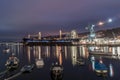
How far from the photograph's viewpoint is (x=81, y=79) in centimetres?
4788

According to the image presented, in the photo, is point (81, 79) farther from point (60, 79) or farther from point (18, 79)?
point (18, 79)

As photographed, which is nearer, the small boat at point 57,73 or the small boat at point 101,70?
the small boat at point 57,73

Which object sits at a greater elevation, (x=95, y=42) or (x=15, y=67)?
(x=95, y=42)

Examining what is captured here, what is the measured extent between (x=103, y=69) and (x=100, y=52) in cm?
6622

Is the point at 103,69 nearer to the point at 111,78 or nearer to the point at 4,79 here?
the point at 111,78

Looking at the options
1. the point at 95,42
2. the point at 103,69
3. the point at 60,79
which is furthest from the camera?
the point at 95,42

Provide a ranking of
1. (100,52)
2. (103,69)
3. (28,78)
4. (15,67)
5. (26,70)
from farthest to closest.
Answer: (100,52) → (15,67) → (26,70) → (103,69) → (28,78)

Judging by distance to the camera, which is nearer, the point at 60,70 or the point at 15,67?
the point at 60,70

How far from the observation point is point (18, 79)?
48656 mm

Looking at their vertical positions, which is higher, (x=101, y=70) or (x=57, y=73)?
(x=57, y=73)

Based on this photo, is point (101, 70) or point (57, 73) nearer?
point (57, 73)

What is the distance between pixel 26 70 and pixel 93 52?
6774cm

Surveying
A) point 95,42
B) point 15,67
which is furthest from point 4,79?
point 95,42

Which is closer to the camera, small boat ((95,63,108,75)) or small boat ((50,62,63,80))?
small boat ((50,62,63,80))
